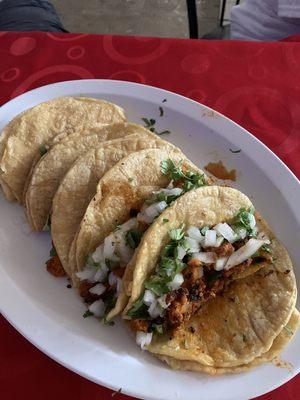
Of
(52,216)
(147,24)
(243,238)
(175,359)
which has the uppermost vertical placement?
(52,216)

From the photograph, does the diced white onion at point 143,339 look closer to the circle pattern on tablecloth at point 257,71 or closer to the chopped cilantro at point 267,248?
the chopped cilantro at point 267,248

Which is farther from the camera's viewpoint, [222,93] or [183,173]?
[222,93]

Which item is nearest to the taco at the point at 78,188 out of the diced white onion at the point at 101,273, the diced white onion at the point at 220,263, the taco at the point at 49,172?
the taco at the point at 49,172

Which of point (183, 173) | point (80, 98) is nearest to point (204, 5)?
point (80, 98)

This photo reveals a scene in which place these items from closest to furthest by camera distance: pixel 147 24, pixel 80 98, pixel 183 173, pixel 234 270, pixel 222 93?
1. pixel 234 270
2. pixel 183 173
3. pixel 80 98
4. pixel 222 93
5. pixel 147 24

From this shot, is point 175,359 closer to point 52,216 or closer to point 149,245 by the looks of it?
point 149,245

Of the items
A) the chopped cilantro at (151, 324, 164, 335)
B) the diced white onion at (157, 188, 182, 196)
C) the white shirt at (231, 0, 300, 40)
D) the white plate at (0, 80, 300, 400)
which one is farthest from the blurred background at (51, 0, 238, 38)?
the chopped cilantro at (151, 324, 164, 335)
